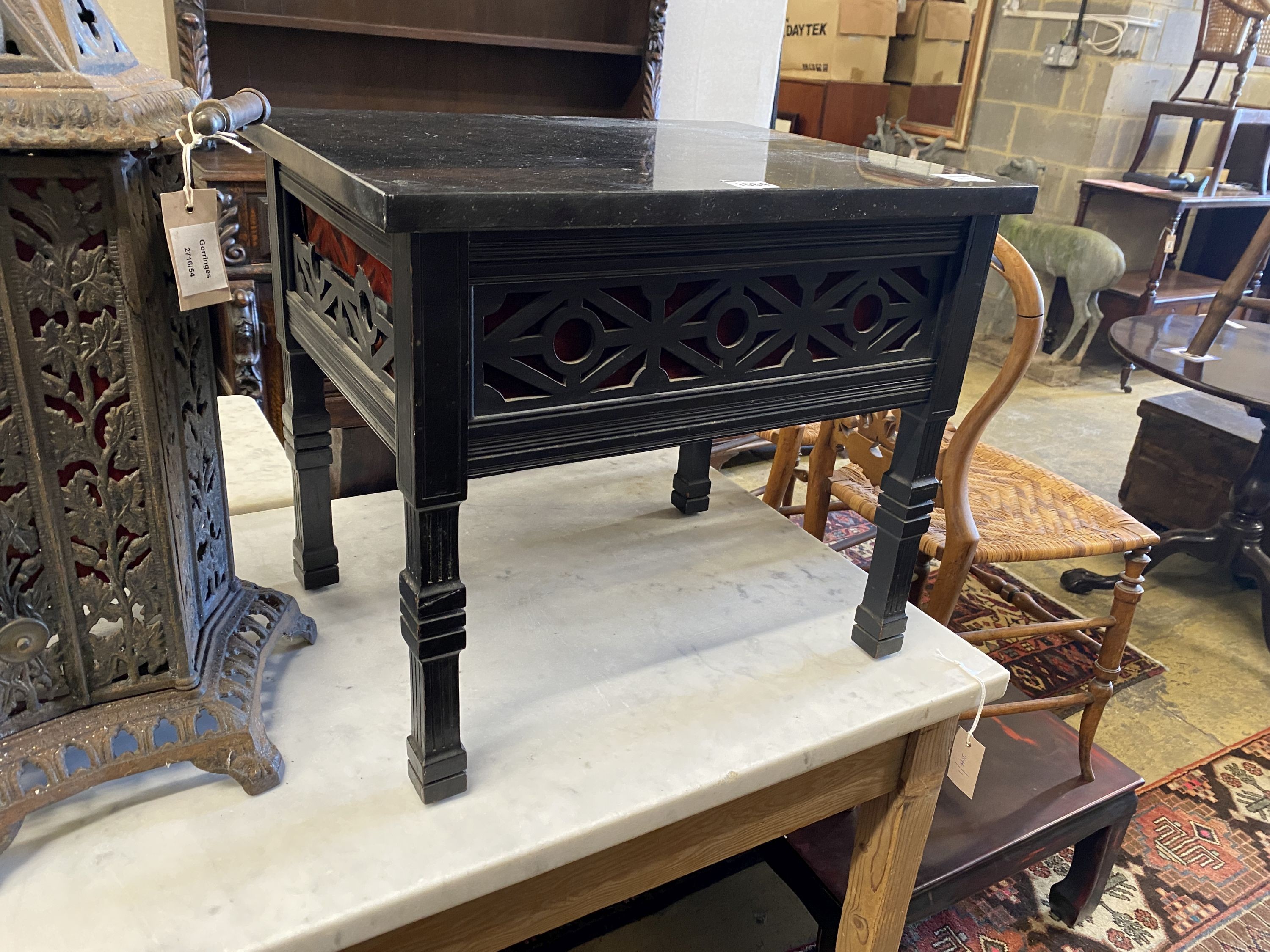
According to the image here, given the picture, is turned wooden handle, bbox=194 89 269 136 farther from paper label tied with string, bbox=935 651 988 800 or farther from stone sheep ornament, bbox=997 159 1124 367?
stone sheep ornament, bbox=997 159 1124 367

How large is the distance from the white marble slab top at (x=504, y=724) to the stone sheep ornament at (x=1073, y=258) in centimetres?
Answer: 332

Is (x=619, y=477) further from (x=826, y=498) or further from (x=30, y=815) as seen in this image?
(x=30, y=815)

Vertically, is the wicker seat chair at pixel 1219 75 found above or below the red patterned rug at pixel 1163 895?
above

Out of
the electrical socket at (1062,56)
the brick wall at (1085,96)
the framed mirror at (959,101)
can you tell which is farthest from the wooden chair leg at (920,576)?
the framed mirror at (959,101)

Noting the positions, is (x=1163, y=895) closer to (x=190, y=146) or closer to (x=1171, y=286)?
(x=190, y=146)

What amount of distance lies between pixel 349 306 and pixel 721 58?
6.77ft

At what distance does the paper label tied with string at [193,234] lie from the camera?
27.7 inches

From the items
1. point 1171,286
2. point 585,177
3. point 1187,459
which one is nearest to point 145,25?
point 585,177

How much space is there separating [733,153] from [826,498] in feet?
3.05

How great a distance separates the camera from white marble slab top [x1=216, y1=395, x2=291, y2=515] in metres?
1.41

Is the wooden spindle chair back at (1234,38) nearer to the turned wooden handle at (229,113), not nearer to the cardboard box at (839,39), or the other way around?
the cardboard box at (839,39)

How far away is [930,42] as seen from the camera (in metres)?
5.35

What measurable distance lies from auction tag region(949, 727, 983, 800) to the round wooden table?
1.37m

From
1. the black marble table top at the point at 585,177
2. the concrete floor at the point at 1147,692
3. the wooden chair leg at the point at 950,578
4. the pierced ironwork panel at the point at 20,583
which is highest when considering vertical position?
the black marble table top at the point at 585,177
